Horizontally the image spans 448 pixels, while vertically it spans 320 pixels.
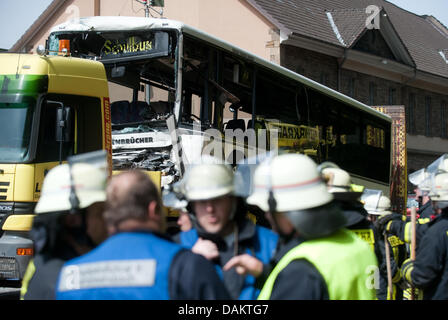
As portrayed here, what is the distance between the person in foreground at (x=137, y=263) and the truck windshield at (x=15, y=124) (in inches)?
216

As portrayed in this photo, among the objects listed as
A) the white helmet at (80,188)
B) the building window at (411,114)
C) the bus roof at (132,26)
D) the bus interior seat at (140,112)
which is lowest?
the white helmet at (80,188)

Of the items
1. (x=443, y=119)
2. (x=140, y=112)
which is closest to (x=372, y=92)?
(x=443, y=119)

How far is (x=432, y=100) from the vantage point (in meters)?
35.8

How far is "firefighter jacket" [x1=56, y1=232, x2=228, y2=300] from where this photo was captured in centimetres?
228

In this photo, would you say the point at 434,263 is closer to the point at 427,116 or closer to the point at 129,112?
the point at 129,112

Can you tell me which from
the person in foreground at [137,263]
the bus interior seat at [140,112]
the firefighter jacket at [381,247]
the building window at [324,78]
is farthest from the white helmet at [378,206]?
the building window at [324,78]

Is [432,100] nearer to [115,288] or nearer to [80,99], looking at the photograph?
[80,99]

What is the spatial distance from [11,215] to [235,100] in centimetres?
438

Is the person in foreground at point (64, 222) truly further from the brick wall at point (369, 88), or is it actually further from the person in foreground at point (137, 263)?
the brick wall at point (369, 88)

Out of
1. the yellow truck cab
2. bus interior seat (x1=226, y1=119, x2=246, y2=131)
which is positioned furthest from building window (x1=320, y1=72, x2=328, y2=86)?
the yellow truck cab

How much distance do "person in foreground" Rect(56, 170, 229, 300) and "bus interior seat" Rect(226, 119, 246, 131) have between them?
761 centimetres

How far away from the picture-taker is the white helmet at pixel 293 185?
2.63 m

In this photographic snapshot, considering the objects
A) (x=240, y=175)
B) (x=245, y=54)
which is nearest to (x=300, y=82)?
(x=245, y=54)
